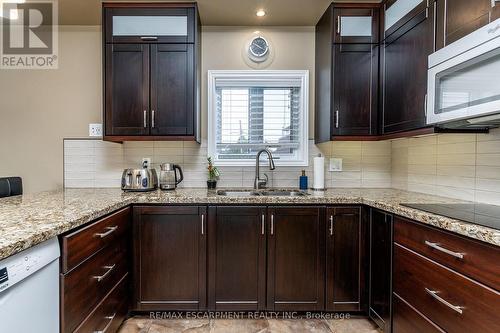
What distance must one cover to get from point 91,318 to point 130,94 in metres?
1.56

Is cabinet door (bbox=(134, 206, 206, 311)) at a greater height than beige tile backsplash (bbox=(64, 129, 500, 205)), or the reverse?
beige tile backsplash (bbox=(64, 129, 500, 205))

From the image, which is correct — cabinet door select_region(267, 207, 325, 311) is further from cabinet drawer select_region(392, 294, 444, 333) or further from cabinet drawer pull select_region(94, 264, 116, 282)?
cabinet drawer pull select_region(94, 264, 116, 282)

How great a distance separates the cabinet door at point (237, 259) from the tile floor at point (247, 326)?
0.10 metres

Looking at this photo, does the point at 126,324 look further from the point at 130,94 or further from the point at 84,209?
the point at 130,94

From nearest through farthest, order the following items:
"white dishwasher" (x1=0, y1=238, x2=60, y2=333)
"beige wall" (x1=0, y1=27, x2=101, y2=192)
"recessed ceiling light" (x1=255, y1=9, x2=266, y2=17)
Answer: "white dishwasher" (x1=0, y1=238, x2=60, y2=333) → "recessed ceiling light" (x1=255, y1=9, x2=266, y2=17) → "beige wall" (x1=0, y1=27, x2=101, y2=192)

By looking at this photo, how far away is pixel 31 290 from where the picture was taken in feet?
3.18

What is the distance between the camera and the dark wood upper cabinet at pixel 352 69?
2.23m

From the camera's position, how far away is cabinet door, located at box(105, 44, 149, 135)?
7.32 ft

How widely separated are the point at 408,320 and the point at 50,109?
3.11 meters

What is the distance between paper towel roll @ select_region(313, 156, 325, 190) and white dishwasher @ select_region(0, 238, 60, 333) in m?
1.90

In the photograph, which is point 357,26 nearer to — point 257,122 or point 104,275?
point 257,122

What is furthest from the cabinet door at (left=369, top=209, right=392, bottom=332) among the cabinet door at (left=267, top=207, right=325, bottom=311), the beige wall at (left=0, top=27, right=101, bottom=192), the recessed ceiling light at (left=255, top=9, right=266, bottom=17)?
the beige wall at (left=0, top=27, right=101, bottom=192)

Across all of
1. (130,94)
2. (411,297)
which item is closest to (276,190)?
(411,297)

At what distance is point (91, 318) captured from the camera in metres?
1.40
